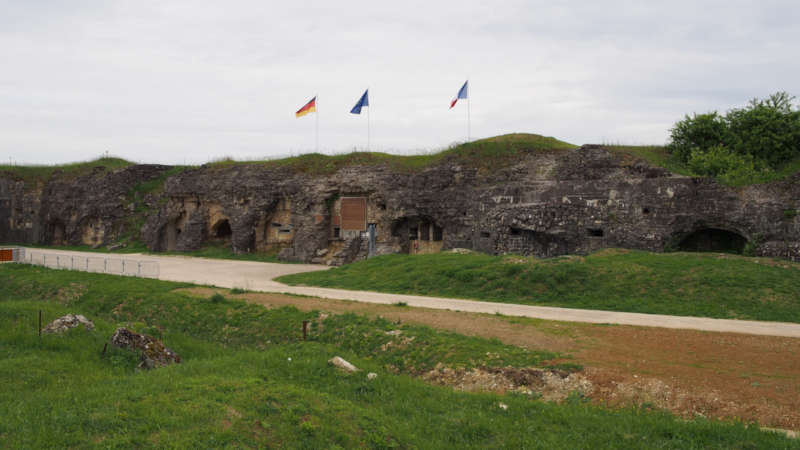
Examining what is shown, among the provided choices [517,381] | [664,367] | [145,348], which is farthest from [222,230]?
[664,367]

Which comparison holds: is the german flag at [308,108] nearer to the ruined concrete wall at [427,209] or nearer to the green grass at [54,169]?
the ruined concrete wall at [427,209]

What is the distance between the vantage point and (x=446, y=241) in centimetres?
2991

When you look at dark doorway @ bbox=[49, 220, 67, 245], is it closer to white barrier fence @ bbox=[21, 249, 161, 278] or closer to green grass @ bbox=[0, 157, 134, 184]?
green grass @ bbox=[0, 157, 134, 184]

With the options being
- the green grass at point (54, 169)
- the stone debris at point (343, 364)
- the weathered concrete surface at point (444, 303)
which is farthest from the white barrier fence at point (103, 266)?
the green grass at point (54, 169)

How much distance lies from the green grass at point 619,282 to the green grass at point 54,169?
3436 cm

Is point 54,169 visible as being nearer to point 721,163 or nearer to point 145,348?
point 145,348

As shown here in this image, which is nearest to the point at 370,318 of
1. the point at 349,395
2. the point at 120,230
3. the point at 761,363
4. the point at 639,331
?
the point at 349,395

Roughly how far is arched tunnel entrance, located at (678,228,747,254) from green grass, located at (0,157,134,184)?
143 feet

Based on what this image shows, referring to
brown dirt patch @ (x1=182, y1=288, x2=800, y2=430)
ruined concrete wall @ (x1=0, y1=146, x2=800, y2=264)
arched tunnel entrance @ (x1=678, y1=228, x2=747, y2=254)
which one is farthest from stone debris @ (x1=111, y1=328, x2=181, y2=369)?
arched tunnel entrance @ (x1=678, y1=228, x2=747, y2=254)

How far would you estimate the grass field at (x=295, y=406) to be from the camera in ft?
22.5

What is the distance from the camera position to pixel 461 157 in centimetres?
3189

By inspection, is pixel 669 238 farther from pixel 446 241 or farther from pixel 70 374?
pixel 70 374

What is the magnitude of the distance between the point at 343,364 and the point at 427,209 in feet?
68.3

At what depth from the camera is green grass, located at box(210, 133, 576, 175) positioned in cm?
3123
